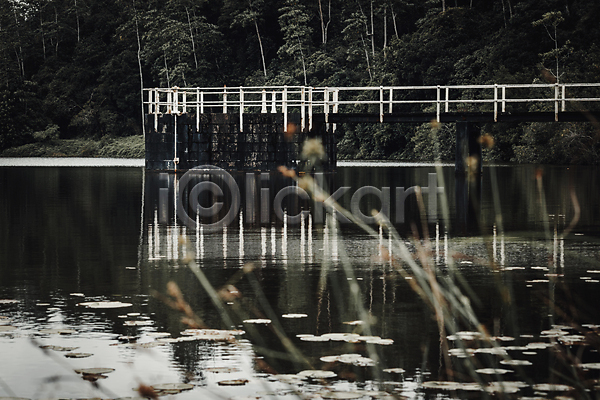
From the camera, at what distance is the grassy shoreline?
85.6 meters

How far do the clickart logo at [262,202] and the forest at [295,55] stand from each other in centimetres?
2405

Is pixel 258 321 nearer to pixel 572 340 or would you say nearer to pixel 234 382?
pixel 234 382

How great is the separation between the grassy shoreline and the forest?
115cm

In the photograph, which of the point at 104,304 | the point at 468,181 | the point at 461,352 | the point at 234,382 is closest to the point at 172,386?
the point at 234,382

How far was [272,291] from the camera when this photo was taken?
403 inches

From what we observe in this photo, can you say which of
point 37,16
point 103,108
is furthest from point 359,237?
point 37,16

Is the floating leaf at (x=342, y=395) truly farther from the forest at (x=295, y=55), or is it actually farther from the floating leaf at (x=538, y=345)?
the forest at (x=295, y=55)

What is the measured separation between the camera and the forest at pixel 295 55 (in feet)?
205

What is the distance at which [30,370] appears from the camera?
266 inches

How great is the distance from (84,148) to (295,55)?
20087 mm

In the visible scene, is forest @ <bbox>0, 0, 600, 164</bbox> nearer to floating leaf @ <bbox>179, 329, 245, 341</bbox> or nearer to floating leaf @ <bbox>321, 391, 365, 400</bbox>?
floating leaf @ <bbox>179, 329, 245, 341</bbox>

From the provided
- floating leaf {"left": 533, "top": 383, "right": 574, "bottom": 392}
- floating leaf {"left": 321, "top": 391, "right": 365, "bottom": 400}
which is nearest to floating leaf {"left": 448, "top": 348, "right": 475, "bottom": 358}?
floating leaf {"left": 533, "top": 383, "right": 574, "bottom": 392}

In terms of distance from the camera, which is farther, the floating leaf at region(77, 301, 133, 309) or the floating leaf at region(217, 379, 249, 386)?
the floating leaf at region(77, 301, 133, 309)

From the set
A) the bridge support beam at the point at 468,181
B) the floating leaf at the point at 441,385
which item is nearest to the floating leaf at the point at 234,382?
the floating leaf at the point at 441,385
